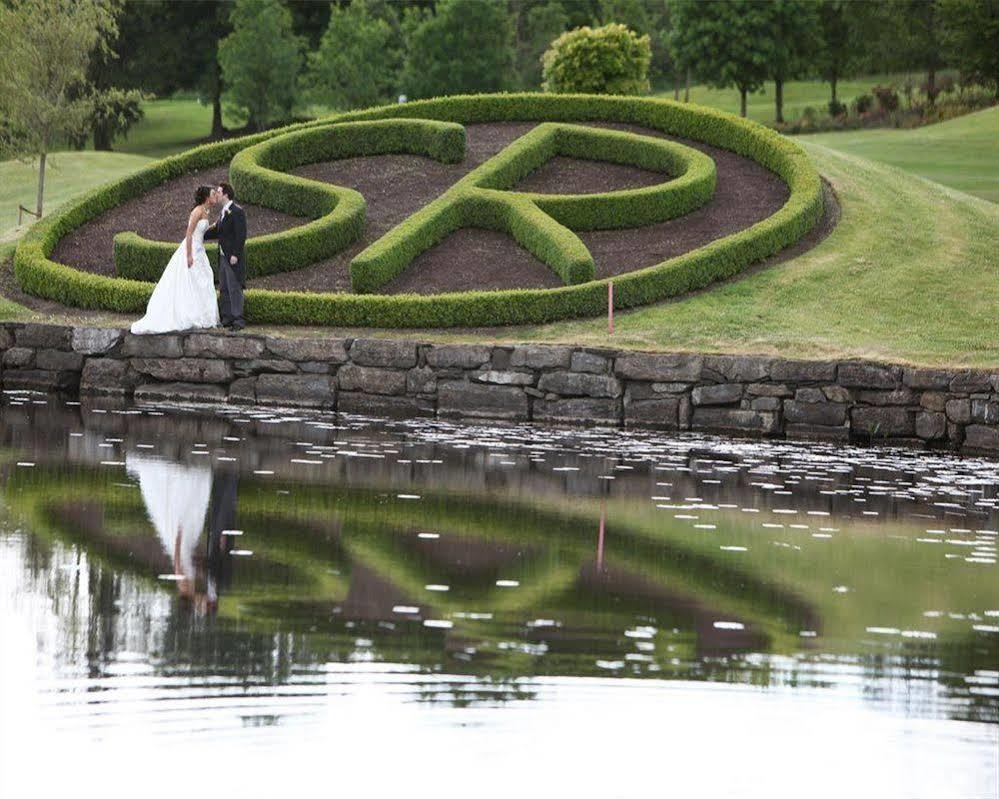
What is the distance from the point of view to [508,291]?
59.4ft

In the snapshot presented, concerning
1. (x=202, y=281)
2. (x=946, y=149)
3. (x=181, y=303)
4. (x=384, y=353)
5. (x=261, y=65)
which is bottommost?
(x=384, y=353)

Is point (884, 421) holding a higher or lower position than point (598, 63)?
lower

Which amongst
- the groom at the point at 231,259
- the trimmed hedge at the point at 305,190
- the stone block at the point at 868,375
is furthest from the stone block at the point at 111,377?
the stone block at the point at 868,375

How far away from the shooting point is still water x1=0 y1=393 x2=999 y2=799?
15.1ft

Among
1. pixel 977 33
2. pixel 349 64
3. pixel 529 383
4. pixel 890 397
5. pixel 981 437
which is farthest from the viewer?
pixel 349 64

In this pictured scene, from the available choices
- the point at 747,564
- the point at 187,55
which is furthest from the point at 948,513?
the point at 187,55

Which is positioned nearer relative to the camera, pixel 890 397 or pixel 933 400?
pixel 933 400

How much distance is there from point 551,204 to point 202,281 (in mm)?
5400

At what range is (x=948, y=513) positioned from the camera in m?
10.4

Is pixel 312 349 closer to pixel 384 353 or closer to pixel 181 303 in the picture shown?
pixel 384 353

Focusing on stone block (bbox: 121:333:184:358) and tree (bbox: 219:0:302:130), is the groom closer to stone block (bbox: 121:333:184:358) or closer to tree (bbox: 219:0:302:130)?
stone block (bbox: 121:333:184:358)

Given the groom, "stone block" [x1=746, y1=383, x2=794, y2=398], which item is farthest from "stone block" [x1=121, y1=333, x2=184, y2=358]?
"stone block" [x1=746, y1=383, x2=794, y2=398]

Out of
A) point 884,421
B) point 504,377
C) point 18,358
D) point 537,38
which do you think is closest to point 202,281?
point 18,358

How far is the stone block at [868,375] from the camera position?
15383mm
